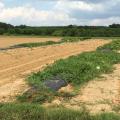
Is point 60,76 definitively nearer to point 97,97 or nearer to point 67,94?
point 67,94

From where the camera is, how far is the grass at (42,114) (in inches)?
321

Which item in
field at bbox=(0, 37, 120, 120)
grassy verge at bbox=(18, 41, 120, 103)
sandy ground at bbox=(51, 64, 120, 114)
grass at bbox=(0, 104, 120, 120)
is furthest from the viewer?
grassy verge at bbox=(18, 41, 120, 103)

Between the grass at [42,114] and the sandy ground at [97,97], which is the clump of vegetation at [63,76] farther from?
the grass at [42,114]

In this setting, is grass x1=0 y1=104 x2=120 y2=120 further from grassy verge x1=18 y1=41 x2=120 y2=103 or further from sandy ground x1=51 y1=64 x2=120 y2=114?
grassy verge x1=18 y1=41 x2=120 y2=103

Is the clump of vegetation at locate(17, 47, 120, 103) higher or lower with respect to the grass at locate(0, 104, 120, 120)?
lower

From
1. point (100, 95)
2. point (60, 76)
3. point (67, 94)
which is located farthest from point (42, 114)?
point (60, 76)

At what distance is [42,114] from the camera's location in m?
8.38

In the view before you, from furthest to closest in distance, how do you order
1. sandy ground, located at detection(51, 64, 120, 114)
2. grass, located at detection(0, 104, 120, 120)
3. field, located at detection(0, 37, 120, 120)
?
sandy ground, located at detection(51, 64, 120, 114) < field, located at detection(0, 37, 120, 120) < grass, located at detection(0, 104, 120, 120)

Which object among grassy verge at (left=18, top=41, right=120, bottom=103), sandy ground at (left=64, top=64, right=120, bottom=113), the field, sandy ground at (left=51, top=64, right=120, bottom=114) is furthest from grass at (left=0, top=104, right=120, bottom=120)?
grassy verge at (left=18, top=41, right=120, bottom=103)

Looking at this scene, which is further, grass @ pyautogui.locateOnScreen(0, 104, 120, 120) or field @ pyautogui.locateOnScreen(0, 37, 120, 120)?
field @ pyautogui.locateOnScreen(0, 37, 120, 120)

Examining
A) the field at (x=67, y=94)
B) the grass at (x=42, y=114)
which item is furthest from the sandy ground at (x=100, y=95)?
the grass at (x=42, y=114)

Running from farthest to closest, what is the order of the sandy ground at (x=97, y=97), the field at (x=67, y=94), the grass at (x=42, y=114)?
the sandy ground at (x=97, y=97) < the field at (x=67, y=94) < the grass at (x=42, y=114)

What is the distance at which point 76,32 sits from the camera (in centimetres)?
7381

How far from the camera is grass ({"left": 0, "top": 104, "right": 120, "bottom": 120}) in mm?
8164
